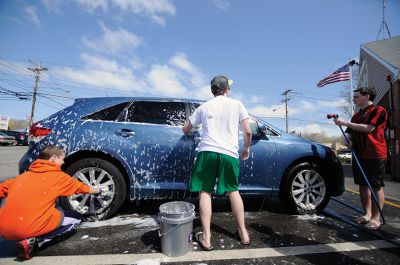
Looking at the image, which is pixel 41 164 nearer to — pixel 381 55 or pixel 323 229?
pixel 323 229

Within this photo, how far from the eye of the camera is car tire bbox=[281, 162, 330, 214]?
372cm

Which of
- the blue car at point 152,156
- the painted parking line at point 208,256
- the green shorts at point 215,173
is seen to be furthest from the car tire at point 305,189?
the green shorts at point 215,173

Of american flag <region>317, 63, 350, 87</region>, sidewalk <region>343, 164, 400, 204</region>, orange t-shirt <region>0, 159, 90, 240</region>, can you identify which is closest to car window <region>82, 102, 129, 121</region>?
orange t-shirt <region>0, 159, 90, 240</region>

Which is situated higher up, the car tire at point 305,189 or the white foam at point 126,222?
the car tire at point 305,189

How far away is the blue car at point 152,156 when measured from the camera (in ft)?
10.7

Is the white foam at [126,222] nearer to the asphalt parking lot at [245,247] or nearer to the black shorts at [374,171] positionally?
the asphalt parking lot at [245,247]

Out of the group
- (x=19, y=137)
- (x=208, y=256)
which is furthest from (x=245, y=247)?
(x=19, y=137)

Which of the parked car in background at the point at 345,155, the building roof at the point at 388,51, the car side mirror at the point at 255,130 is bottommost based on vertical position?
the car side mirror at the point at 255,130

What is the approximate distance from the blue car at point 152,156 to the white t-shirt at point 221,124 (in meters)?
0.79

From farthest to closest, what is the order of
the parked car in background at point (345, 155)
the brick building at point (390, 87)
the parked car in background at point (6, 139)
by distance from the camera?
the parked car in background at point (345, 155) < the parked car in background at point (6, 139) < the brick building at point (390, 87)

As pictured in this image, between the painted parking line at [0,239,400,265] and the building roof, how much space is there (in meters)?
11.9

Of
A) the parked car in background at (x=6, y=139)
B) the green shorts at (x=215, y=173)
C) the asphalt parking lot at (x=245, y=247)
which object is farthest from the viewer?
the parked car in background at (x=6, y=139)

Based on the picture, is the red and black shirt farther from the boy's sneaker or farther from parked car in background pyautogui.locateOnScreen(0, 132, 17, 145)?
parked car in background pyautogui.locateOnScreen(0, 132, 17, 145)

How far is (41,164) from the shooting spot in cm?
252
